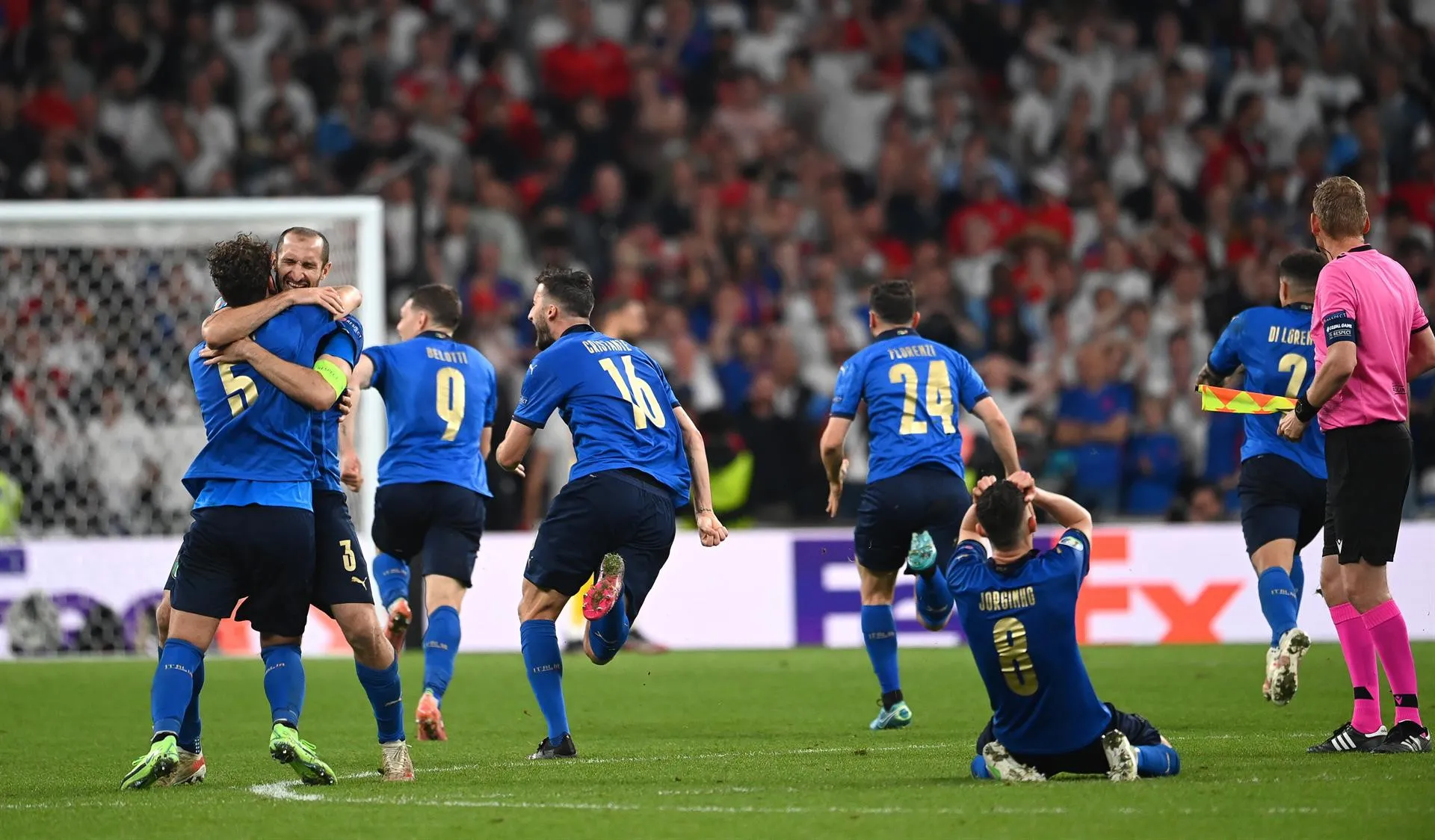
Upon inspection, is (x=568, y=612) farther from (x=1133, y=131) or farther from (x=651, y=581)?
(x=1133, y=131)

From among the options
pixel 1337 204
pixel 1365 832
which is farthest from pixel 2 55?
pixel 1365 832

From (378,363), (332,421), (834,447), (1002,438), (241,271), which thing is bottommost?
(834,447)

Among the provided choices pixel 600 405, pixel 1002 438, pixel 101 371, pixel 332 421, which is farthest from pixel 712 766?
pixel 101 371

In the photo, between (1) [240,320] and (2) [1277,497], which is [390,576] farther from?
(2) [1277,497]

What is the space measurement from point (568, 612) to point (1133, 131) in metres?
8.95

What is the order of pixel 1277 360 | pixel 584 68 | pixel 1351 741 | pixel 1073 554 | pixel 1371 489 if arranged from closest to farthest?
pixel 1073 554 < pixel 1371 489 < pixel 1351 741 < pixel 1277 360 < pixel 584 68

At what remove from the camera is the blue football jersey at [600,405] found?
27.3 ft

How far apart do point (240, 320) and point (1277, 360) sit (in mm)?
5037

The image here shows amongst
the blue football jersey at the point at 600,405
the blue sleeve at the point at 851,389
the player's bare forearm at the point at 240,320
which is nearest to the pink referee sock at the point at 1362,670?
the blue sleeve at the point at 851,389

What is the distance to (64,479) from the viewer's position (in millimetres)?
15484

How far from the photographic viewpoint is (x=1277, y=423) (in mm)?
9258

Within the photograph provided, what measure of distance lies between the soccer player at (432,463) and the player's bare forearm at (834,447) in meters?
1.80

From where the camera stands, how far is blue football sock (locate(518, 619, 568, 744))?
8.24 m

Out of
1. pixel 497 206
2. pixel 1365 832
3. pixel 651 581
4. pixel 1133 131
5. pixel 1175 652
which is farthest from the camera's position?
pixel 1133 131
